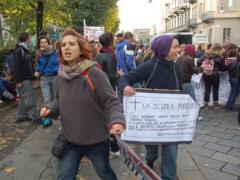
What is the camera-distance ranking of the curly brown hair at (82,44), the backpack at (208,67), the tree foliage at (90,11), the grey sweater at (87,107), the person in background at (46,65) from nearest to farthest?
1. the grey sweater at (87,107)
2. the curly brown hair at (82,44)
3. the person in background at (46,65)
4. the backpack at (208,67)
5. the tree foliage at (90,11)

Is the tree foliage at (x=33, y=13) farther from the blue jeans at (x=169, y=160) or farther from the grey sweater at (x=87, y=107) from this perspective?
the grey sweater at (x=87, y=107)

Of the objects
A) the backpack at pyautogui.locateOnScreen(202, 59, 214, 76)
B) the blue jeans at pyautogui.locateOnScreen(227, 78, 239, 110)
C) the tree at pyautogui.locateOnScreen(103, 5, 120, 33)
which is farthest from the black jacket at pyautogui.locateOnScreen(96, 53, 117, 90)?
the tree at pyautogui.locateOnScreen(103, 5, 120, 33)

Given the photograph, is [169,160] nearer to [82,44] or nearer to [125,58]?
[82,44]

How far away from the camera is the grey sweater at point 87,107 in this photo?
9.83ft

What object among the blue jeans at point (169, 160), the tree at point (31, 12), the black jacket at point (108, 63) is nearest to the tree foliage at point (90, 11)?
the tree at point (31, 12)

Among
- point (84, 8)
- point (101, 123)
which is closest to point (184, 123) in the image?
point (101, 123)

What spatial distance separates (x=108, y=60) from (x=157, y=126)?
266cm

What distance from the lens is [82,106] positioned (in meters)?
3.02

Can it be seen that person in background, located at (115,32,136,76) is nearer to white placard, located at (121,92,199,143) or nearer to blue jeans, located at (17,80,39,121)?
blue jeans, located at (17,80,39,121)

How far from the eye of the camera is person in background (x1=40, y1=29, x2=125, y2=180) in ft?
9.86

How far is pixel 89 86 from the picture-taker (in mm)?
3000

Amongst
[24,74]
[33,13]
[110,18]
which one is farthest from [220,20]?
[24,74]

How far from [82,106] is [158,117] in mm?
920

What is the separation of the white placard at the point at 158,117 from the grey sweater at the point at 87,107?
525mm
